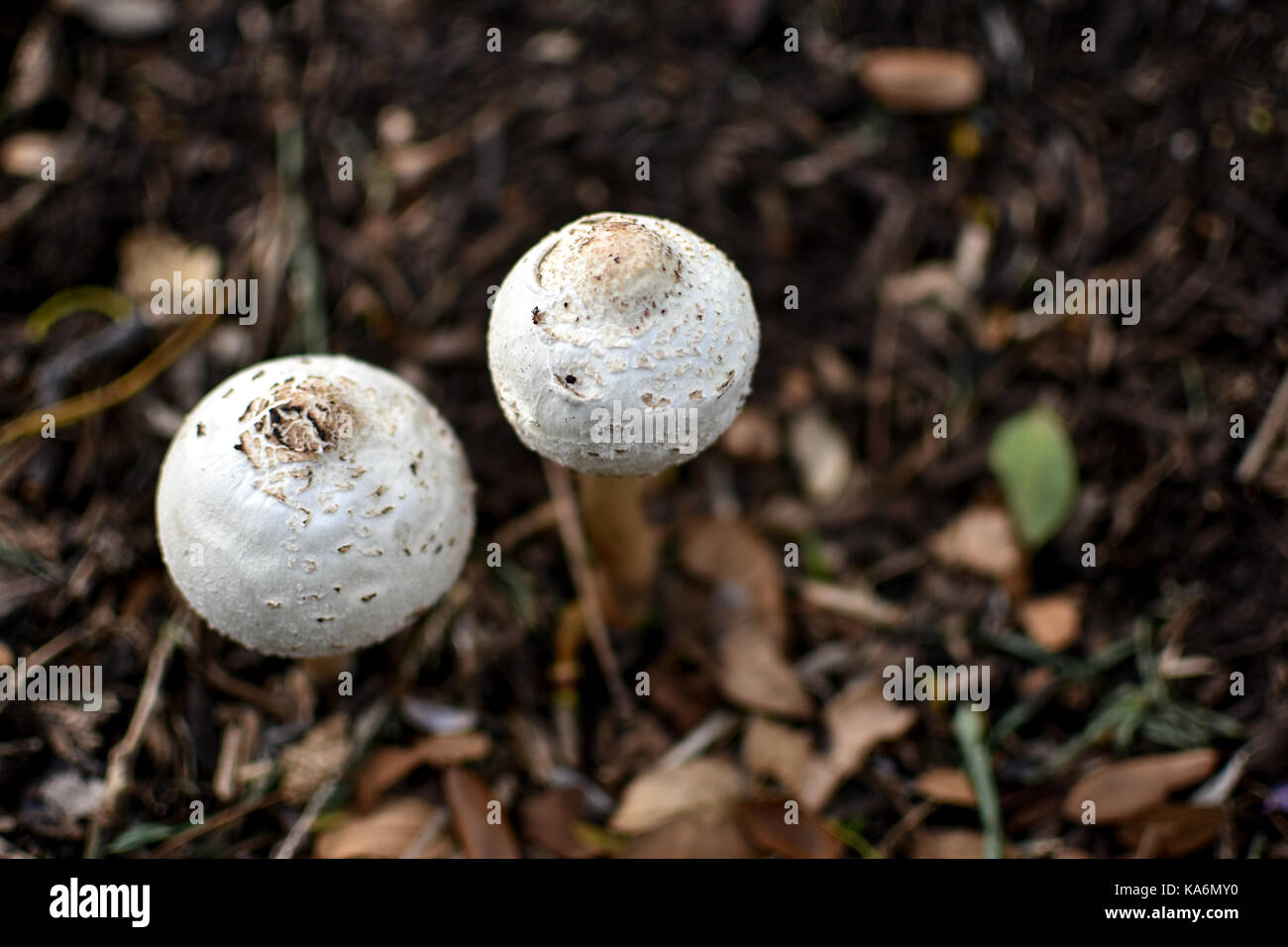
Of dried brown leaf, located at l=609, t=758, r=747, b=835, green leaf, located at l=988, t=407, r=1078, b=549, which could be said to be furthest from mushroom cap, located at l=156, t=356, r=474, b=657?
green leaf, located at l=988, t=407, r=1078, b=549

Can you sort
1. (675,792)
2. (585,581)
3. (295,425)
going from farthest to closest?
(585,581) → (675,792) → (295,425)

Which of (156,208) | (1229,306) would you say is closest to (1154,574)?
(1229,306)

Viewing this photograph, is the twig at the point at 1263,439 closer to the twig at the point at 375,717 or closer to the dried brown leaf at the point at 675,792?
the dried brown leaf at the point at 675,792

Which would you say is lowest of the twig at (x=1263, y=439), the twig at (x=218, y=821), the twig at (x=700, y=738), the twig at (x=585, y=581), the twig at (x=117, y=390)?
the twig at (x=218, y=821)

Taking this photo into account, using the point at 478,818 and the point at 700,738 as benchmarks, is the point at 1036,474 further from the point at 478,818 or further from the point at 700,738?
the point at 478,818

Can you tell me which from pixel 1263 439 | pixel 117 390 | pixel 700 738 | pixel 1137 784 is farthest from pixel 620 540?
pixel 1263 439

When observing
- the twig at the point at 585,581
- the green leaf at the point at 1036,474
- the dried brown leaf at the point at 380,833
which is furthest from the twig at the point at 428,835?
the green leaf at the point at 1036,474

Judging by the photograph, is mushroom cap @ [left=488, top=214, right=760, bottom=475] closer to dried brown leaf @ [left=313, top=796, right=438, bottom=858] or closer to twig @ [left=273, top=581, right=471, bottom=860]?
twig @ [left=273, top=581, right=471, bottom=860]
